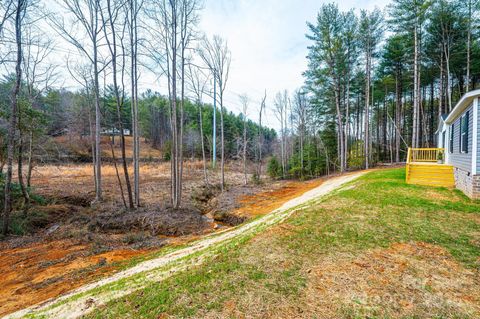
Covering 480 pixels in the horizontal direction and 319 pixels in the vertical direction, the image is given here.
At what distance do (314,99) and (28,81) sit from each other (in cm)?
2132

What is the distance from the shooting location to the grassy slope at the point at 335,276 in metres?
2.11

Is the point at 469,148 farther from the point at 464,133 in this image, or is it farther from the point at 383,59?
the point at 383,59

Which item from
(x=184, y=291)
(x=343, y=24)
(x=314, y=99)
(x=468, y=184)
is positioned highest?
(x=343, y=24)

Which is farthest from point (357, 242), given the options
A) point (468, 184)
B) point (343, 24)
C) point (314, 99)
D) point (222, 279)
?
point (314, 99)

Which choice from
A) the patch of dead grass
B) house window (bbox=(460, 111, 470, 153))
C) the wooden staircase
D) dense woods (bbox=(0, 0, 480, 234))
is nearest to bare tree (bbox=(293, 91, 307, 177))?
dense woods (bbox=(0, 0, 480, 234))

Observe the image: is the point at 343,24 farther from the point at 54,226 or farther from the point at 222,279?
the point at 54,226

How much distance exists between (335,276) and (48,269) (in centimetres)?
559

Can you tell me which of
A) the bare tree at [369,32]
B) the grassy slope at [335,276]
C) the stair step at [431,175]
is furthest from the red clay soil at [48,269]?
the bare tree at [369,32]

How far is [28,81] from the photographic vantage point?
9.29 m

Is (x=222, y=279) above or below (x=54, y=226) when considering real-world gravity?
above

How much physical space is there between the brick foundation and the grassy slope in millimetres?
2013

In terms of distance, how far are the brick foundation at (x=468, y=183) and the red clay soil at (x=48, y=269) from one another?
8.69 meters

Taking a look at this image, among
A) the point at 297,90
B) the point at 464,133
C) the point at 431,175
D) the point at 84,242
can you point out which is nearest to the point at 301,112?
the point at 297,90

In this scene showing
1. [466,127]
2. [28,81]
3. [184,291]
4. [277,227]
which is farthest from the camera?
[28,81]
